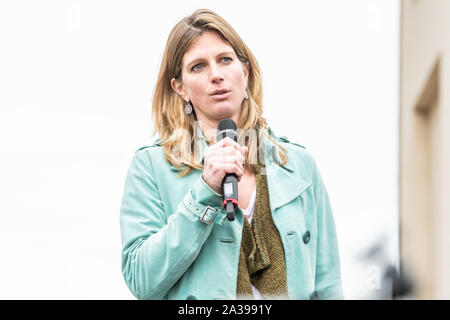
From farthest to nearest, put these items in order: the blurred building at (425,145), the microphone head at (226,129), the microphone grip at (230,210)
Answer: the blurred building at (425,145), the microphone head at (226,129), the microphone grip at (230,210)

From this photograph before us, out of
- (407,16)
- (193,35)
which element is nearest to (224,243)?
(193,35)

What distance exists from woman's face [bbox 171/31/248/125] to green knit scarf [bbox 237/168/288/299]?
301 millimetres

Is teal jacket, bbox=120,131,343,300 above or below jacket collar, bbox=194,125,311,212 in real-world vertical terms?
below

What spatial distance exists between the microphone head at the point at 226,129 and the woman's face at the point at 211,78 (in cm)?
9

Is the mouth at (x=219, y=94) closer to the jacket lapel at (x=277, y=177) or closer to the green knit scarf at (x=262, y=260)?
the jacket lapel at (x=277, y=177)

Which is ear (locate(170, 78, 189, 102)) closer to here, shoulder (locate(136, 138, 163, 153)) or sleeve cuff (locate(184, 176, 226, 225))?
shoulder (locate(136, 138, 163, 153))

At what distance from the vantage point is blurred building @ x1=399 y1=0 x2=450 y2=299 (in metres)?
2.92

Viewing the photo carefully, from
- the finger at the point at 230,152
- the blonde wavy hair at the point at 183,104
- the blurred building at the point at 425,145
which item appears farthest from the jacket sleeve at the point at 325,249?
the blurred building at the point at 425,145

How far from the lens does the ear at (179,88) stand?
84.3 inches

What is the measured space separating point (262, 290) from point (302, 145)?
512mm

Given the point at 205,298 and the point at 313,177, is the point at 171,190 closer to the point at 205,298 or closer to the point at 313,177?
the point at 205,298

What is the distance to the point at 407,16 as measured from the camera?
2.91m

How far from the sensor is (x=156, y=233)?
1958 mm

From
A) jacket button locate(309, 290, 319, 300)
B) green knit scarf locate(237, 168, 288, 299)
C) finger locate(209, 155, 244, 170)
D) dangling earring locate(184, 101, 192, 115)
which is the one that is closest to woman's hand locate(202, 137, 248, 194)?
finger locate(209, 155, 244, 170)
